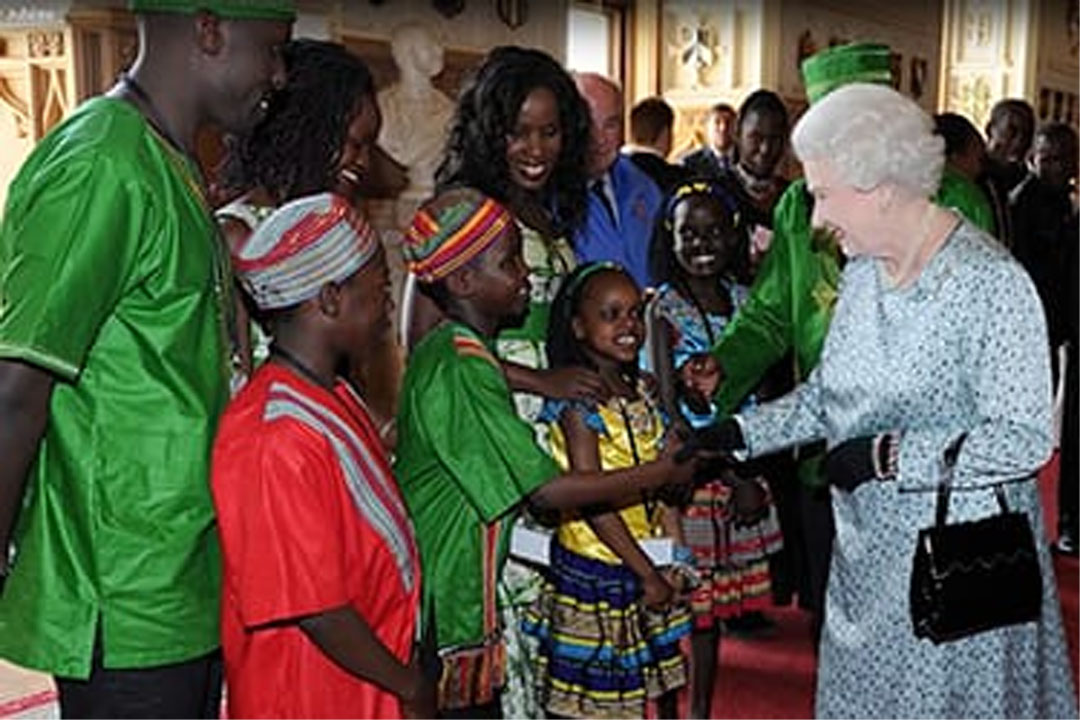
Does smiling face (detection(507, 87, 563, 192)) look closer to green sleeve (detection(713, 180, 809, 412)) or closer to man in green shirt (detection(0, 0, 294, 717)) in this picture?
green sleeve (detection(713, 180, 809, 412))

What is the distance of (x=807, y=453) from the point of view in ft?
9.14

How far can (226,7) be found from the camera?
4.77 ft

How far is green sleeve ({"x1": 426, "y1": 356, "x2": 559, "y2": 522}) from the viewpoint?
1.83 meters

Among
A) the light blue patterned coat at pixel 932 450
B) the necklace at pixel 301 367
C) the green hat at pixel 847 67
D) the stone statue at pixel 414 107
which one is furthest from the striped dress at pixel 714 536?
the stone statue at pixel 414 107

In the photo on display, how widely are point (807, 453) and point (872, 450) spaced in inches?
38.4

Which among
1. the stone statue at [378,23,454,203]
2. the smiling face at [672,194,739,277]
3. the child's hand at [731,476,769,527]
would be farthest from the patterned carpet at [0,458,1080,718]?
the stone statue at [378,23,454,203]

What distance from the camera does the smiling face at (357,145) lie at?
2186mm

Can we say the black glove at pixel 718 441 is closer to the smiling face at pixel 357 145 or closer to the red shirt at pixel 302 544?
the red shirt at pixel 302 544

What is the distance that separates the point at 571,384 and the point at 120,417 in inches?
37.0

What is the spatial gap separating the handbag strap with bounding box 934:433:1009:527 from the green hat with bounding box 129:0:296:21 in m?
1.06

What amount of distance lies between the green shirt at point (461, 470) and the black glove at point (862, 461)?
1.38 feet

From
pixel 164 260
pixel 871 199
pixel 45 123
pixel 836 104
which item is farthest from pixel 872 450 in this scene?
pixel 45 123

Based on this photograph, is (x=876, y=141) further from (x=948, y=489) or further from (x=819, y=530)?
(x=819, y=530)

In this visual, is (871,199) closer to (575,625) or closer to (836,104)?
(836,104)
